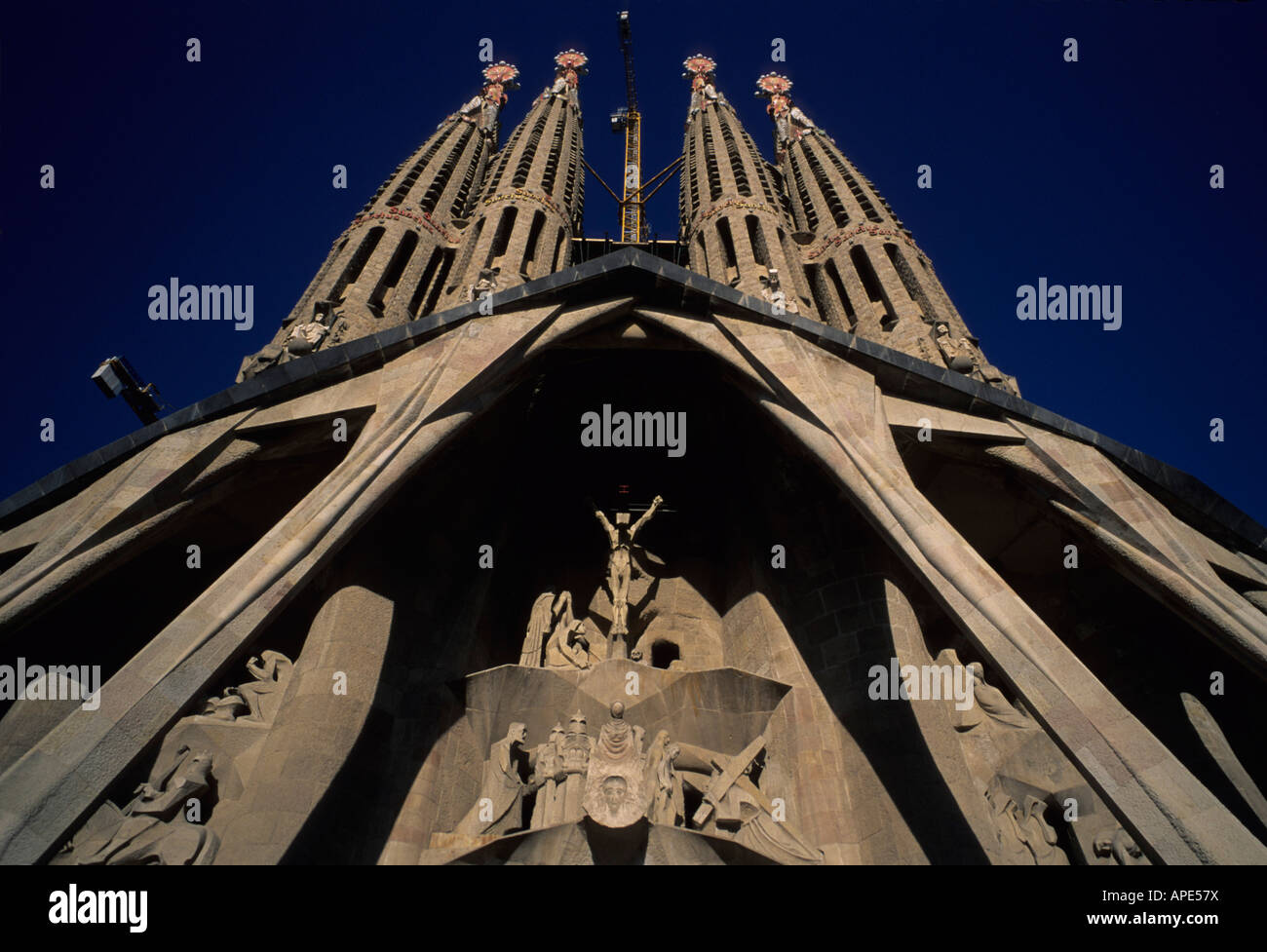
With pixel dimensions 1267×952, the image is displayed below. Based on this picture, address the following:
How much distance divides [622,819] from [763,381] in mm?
4768

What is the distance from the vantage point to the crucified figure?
34.6 feet

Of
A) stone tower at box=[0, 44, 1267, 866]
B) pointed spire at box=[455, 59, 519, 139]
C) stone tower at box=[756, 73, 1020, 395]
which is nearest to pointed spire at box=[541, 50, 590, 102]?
pointed spire at box=[455, 59, 519, 139]

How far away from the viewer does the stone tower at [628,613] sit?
6965mm

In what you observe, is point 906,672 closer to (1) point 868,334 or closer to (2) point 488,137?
(1) point 868,334

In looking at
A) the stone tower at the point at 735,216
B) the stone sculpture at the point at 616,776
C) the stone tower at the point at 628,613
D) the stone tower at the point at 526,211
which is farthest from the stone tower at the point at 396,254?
the stone sculpture at the point at 616,776

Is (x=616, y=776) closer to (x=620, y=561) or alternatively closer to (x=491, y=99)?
(x=620, y=561)

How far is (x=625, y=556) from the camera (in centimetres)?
1115

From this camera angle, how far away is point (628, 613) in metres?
11.3

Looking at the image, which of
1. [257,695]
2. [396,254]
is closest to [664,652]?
[257,695]

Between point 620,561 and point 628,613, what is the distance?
0.73 metres

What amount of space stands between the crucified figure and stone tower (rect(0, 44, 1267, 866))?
0.07 meters

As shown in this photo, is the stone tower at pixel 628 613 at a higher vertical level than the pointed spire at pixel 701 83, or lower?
lower

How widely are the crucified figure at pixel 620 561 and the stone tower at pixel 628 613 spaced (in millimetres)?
67

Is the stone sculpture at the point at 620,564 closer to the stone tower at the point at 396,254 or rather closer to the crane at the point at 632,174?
the stone tower at the point at 396,254
